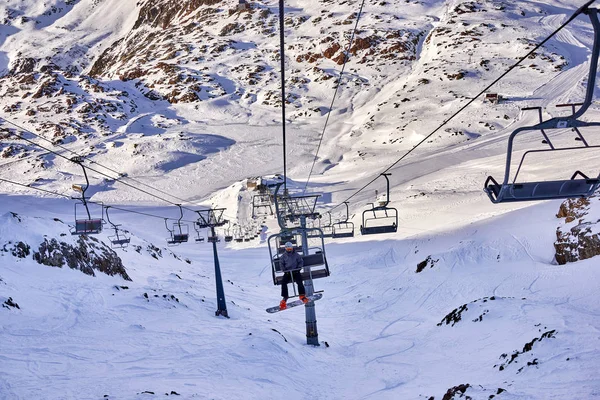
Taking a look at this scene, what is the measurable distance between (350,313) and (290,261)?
16.0 m

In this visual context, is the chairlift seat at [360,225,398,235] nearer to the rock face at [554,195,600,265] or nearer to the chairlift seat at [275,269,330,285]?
the chairlift seat at [275,269,330,285]

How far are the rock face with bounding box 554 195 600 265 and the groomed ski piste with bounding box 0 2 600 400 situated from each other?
60 centimetres

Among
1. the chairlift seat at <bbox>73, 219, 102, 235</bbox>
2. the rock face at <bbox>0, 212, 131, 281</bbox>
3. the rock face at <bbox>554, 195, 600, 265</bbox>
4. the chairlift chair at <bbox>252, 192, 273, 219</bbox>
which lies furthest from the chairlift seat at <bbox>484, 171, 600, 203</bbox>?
the rock face at <bbox>0, 212, 131, 281</bbox>

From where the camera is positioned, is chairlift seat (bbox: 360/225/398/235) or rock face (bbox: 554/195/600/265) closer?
chairlift seat (bbox: 360/225/398/235)

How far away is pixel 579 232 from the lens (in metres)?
24.0

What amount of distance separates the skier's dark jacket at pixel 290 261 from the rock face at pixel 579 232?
53.2ft

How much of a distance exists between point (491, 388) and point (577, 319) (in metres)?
5.31

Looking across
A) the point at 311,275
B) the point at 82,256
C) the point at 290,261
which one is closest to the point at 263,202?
the point at 82,256

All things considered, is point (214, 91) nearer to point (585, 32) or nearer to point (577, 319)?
point (585, 32)

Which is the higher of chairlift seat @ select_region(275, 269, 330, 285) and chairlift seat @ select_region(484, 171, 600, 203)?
chairlift seat @ select_region(484, 171, 600, 203)

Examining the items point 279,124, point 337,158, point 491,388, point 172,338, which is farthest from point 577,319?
point 279,124

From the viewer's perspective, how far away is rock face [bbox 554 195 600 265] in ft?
74.1

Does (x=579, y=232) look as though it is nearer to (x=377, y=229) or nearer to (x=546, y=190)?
(x=377, y=229)

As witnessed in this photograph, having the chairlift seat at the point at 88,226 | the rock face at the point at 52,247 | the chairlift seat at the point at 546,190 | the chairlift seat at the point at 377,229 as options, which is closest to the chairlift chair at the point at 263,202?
the chairlift seat at the point at 377,229
